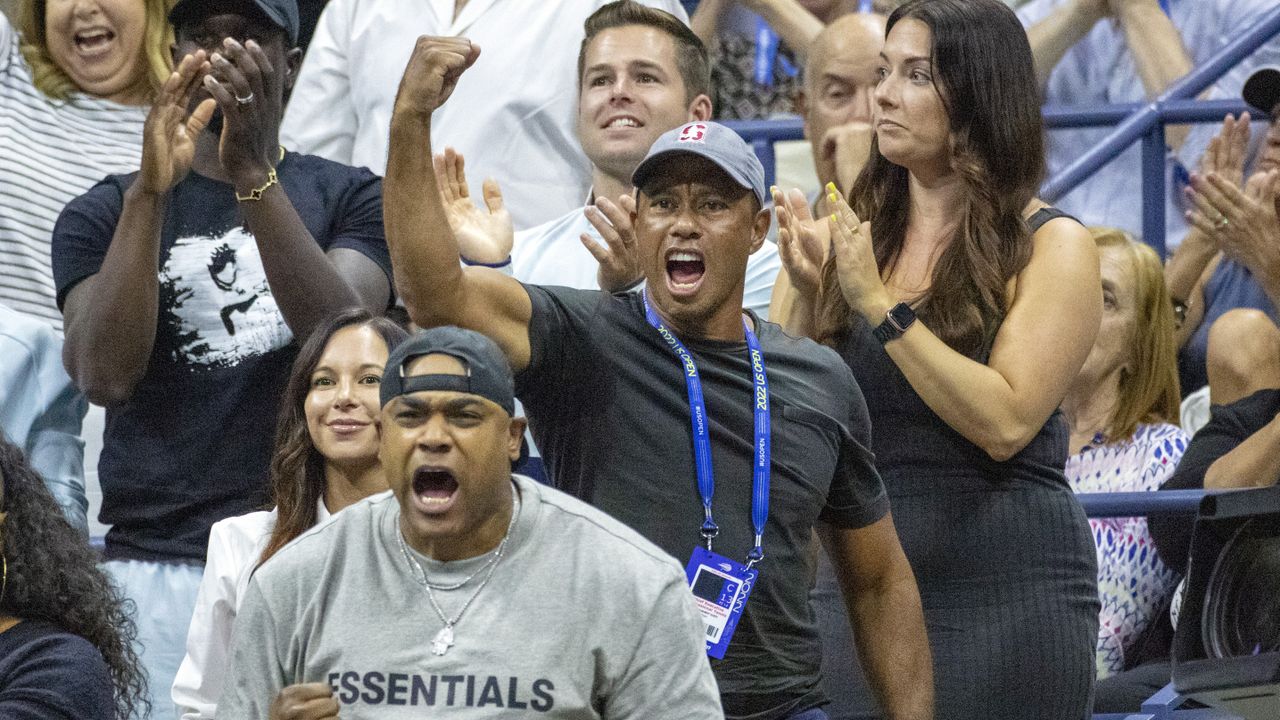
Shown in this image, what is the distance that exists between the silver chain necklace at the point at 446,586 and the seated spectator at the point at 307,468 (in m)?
0.95

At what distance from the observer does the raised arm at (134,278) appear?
387 centimetres

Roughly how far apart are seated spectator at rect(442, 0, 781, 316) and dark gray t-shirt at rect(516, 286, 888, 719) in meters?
1.10

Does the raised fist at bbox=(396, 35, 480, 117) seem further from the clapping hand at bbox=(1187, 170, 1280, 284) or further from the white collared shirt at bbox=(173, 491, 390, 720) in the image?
the clapping hand at bbox=(1187, 170, 1280, 284)

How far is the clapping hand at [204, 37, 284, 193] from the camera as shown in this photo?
3875mm

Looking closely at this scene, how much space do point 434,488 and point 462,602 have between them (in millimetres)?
161

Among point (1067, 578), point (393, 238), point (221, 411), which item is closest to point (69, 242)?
point (221, 411)

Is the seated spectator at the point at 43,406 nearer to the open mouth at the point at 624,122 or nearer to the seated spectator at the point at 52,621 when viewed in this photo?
the seated spectator at the point at 52,621

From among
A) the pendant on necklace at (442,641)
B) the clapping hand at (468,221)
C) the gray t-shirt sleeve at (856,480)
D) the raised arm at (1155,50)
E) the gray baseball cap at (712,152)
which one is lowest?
the pendant on necklace at (442,641)

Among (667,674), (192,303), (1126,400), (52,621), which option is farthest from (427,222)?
(1126,400)

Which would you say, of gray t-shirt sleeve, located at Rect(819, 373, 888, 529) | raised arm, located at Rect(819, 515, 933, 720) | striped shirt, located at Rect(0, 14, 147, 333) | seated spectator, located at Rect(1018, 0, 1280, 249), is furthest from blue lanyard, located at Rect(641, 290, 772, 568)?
seated spectator, located at Rect(1018, 0, 1280, 249)

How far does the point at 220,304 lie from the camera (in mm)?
4012

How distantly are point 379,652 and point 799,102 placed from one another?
3560 millimetres

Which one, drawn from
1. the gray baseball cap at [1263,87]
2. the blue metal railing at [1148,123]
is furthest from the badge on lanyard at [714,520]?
the gray baseball cap at [1263,87]

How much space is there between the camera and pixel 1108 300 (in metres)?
4.74
